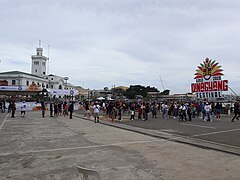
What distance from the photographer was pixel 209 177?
17.8 feet

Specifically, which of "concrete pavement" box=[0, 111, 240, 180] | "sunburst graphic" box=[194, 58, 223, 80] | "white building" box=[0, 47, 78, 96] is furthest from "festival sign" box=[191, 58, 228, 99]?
"white building" box=[0, 47, 78, 96]

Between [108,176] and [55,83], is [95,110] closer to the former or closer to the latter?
[108,176]

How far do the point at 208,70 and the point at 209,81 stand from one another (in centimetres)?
131

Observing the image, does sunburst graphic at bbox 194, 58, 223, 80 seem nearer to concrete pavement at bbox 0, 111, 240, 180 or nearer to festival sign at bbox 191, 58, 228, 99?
festival sign at bbox 191, 58, 228, 99

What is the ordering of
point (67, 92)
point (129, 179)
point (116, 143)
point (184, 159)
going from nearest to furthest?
1. point (129, 179)
2. point (184, 159)
3. point (116, 143)
4. point (67, 92)

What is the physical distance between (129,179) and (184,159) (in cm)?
241

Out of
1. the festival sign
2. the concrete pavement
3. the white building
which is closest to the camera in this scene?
the concrete pavement

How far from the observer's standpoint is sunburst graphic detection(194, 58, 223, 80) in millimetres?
27786

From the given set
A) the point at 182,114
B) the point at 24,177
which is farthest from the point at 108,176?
the point at 182,114

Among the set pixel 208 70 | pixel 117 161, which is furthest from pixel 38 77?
pixel 117 161

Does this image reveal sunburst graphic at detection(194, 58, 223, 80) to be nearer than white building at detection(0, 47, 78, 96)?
Yes

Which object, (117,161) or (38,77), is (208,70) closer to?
(117,161)

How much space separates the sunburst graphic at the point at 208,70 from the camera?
2779cm

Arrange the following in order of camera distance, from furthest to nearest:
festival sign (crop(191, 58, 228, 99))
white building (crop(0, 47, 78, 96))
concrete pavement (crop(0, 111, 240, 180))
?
white building (crop(0, 47, 78, 96)) < festival sign (crop(191, 58, 228, 99)) < concrete pavement (crop(0, 111, 240, 180))
